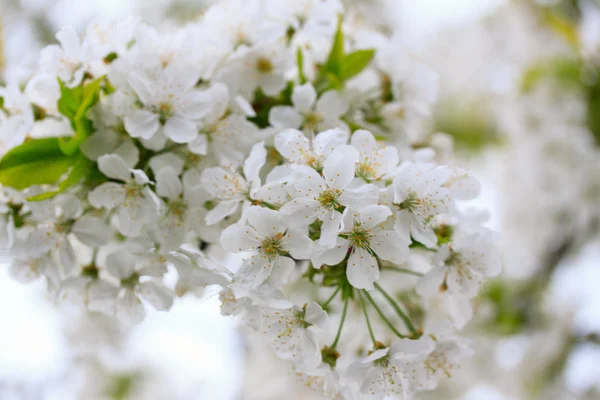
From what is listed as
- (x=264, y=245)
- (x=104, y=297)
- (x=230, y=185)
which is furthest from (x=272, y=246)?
(x=104, y=297)

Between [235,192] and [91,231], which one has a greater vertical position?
[235,192]

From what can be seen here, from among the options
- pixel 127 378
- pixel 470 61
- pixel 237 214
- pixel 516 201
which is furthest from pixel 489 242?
pixel 127 378

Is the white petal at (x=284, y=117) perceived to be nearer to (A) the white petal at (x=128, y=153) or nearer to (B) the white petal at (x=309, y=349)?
(A) the white petal at (x=128, y=153)

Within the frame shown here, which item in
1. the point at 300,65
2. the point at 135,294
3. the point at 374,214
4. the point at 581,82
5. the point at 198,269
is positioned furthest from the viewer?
the point at 581,82

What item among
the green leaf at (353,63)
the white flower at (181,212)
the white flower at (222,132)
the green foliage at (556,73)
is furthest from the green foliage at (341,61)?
the green foliage at (556,73)

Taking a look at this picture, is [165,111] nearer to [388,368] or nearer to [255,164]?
[255,164]

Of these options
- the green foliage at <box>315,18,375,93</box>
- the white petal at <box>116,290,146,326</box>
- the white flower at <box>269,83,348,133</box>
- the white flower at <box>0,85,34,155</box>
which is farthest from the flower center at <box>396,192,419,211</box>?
the white flower at <box>0,85,34,155</box>
